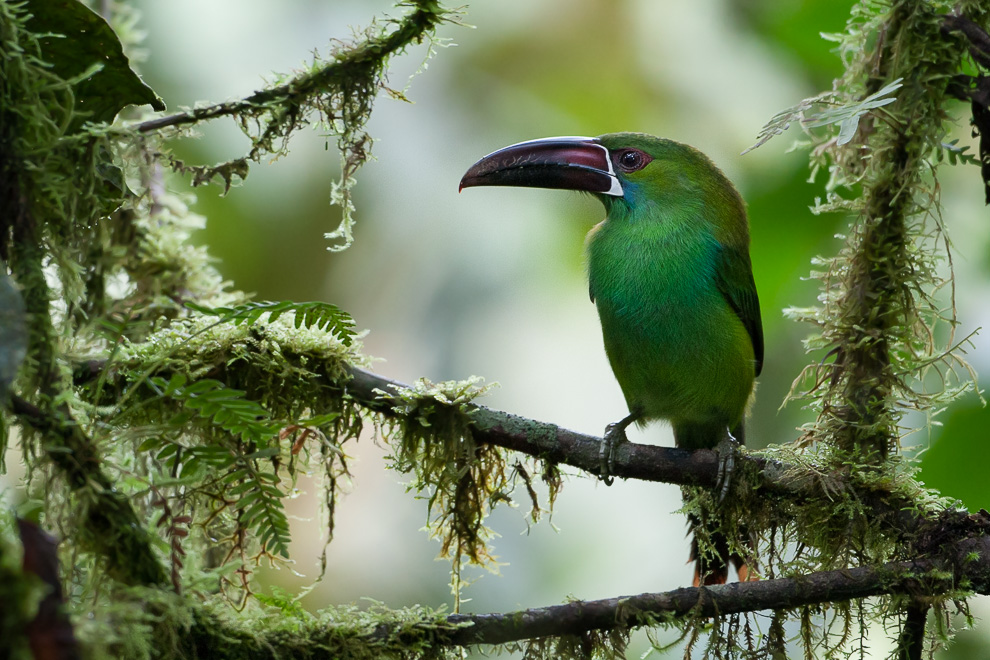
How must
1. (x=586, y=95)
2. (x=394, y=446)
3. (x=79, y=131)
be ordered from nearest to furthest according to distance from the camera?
(x=79, y=131) < (x=394, y=446) < (x=586, y=95)

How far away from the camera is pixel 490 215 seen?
5.12 m

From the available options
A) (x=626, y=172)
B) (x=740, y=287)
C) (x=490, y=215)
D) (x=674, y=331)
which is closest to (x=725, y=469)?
(x=674, y=331)

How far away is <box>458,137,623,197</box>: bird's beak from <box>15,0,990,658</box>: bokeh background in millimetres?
1644

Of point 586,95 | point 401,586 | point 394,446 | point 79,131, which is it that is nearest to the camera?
point 79,131

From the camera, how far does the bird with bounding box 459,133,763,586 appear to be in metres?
2.90

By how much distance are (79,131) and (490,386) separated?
1.10 metres

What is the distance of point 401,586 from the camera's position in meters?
4.72

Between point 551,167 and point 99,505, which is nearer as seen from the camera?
point 99,505

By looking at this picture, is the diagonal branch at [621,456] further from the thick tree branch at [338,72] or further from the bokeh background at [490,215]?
the bokeh background at [490,215]

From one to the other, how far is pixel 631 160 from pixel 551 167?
31 centimetres

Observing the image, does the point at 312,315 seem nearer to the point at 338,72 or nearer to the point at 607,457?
the point at 338,72

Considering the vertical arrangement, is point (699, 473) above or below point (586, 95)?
below

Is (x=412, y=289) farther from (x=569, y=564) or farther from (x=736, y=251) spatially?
(x=736, y=251)

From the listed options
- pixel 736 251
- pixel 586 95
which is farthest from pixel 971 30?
pixel 586 95
